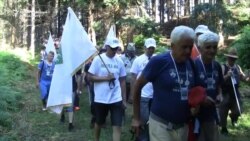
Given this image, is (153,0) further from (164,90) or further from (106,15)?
(164,90)

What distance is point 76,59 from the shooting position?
823 cm

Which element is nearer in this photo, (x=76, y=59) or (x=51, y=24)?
(x=76, y=59)

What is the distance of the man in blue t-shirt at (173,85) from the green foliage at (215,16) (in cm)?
1843

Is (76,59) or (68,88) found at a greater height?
(76,59)

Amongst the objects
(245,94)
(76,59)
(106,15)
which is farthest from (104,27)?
(76,59)

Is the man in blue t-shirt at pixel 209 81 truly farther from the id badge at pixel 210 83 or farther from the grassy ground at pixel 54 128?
the grassy ground at pixel 54 128

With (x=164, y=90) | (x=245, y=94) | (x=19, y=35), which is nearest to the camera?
(x=164, y=90)

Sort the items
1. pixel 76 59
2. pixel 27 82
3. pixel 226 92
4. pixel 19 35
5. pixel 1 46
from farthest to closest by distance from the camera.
A: pixel 19 35 < pixel 1 46 < pixel 27 82 < pixel 226 92 < pixel 76 59

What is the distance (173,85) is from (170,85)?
0.03 m

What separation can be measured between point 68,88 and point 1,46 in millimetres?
33722

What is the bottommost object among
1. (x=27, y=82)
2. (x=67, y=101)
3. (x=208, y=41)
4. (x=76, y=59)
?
(x=27, y=82)

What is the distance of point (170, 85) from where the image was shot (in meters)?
4.26

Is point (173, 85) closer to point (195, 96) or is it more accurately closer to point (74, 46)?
point (195, 96)

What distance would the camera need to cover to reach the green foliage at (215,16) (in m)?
22.8
